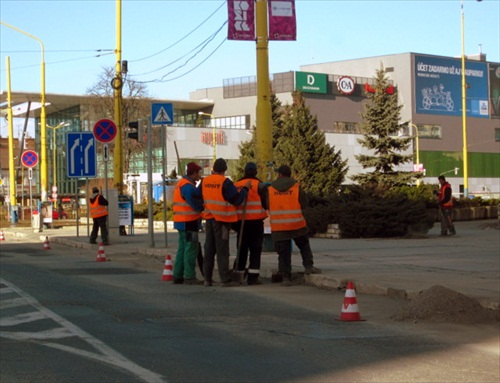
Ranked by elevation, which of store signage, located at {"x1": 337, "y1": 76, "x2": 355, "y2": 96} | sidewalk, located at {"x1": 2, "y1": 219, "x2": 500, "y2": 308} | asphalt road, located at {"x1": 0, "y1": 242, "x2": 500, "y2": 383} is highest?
store signage, located at {"x1": 337, "y1": 76, "x2": 355, "y2": 96}

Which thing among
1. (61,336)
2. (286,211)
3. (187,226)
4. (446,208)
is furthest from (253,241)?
(446,208)

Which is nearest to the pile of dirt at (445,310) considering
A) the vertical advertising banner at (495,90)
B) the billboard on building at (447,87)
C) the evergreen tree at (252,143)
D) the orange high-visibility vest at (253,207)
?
the orange high-visibility vest at (253,207)

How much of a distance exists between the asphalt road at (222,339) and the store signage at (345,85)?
82689 millimetres

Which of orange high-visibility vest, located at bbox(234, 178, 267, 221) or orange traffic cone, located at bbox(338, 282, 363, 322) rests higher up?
orange high-visibility vest, located at bbox(234, 178, 267, 221)

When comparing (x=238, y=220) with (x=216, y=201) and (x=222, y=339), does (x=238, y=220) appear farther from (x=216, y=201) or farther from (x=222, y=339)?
(x=222, y=339)

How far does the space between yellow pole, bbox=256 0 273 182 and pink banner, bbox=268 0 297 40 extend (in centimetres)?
31

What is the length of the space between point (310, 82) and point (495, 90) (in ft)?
93.8

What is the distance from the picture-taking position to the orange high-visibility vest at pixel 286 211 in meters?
13.1

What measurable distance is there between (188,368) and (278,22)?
11.9 meters

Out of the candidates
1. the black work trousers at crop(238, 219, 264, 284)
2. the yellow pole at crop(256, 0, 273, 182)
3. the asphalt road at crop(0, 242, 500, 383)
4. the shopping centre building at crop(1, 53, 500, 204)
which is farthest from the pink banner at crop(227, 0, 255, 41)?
the shopping centre building at crop(1, 53, 500, 204)

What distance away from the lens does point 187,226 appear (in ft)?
44.2

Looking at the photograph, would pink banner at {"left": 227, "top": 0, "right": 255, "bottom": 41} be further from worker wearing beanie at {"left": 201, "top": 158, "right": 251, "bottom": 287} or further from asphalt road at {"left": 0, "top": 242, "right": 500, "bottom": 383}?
asphalt road at {"left": 0, "top": 242, "right": 500, "bottom": 383}

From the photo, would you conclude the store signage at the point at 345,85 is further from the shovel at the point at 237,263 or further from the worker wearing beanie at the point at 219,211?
the worker wearing beanie at the point at 219,211

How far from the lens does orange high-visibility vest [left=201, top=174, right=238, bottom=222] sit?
12.9 metres
